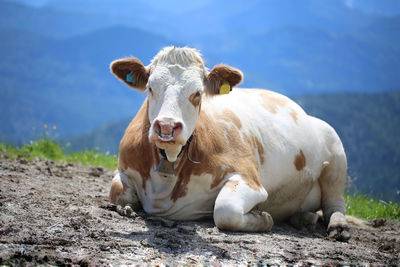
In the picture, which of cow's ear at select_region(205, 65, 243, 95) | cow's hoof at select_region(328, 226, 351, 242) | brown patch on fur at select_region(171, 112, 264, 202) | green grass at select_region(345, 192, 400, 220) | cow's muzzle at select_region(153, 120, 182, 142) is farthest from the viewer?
green grass at select_region(345, 192, 400, 220)

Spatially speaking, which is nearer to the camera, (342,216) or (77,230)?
(77,230)

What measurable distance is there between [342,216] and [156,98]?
3175mm

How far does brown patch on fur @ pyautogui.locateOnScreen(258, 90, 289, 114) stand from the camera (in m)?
6.75

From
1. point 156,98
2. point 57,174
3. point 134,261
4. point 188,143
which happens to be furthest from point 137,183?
point 57,174

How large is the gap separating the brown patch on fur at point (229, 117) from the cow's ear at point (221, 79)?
1.52 feet

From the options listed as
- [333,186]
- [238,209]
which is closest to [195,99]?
[238,209]

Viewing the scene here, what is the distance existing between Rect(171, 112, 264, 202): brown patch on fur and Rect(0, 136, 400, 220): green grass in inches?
141

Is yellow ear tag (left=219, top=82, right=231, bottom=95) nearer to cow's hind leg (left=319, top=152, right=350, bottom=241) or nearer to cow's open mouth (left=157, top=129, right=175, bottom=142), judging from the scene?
cow's open mouth (left=157, top=129, right=175, bottom=142)

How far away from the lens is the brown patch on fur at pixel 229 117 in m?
5.78

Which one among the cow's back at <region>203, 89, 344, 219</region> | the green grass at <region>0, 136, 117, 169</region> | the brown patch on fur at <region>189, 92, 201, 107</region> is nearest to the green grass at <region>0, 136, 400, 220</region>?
the green grass at <region>0, 136, 117, 169</region>

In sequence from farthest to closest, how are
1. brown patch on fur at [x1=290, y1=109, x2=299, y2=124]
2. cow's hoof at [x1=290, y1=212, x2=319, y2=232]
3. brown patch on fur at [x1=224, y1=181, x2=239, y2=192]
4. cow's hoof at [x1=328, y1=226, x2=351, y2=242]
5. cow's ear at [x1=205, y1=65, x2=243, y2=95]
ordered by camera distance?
brown patch on fur at [x1=290, y1=109, x2=299, y2=124] → cow's hoof at [x1=290, y1=212, x2=319, y2=232] → cow's hoof at [x1=328, y1=226, x2=351, y2=242] → cow's ear at [x1=205, y1=65, x2=243, y2=95] → brown patch on fur at [x1=224, y1=181, x2=239, y2=192]

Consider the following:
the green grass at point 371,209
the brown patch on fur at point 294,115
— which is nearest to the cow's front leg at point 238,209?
the brown patch on fur at point 294,115

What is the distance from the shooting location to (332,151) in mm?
7133

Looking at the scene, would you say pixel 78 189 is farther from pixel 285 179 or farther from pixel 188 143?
pixel 285 179
